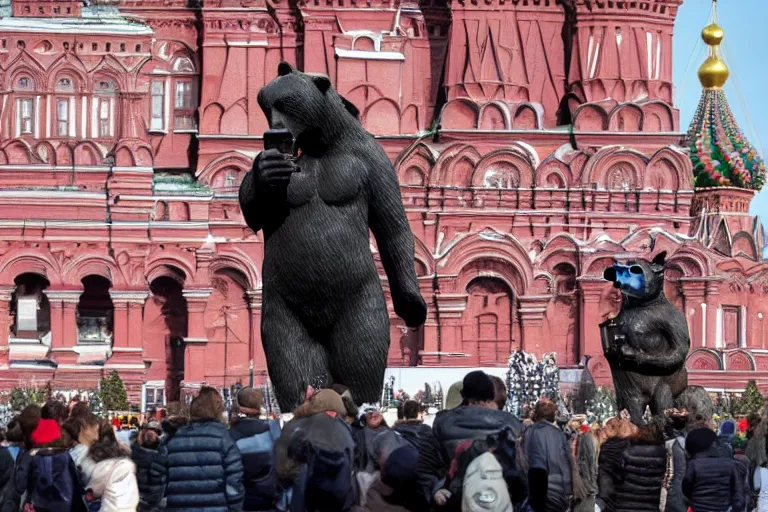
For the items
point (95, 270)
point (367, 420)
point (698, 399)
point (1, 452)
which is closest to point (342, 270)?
point (367, 420)

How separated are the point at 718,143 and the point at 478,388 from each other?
3663 cm

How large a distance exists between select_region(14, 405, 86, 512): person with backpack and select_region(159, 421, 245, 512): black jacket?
2.03 feet

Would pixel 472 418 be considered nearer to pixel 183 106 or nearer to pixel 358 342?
pixel 358 342

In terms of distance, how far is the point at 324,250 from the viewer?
1199 cm

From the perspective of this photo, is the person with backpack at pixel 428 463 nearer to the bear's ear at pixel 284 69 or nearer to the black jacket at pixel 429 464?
the black jacket at pixel 429 464

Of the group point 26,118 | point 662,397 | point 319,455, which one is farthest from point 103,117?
point 319,455

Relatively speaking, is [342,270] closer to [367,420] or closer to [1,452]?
[367,420]

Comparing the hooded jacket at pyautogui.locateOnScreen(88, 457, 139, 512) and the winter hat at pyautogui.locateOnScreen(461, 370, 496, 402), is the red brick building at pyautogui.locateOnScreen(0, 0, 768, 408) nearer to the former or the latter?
the hooded jacket at pyautogui.locateOnScreen(88, 457, 139, 512)

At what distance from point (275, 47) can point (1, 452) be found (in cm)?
3033

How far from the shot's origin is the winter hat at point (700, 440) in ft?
42.0

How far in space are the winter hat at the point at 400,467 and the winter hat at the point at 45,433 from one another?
2229 mm

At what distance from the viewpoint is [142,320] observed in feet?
132

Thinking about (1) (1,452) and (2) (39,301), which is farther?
(2) (39,301)

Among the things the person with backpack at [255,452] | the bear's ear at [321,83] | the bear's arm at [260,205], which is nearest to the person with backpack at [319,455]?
the person with backpack at [255,452]
